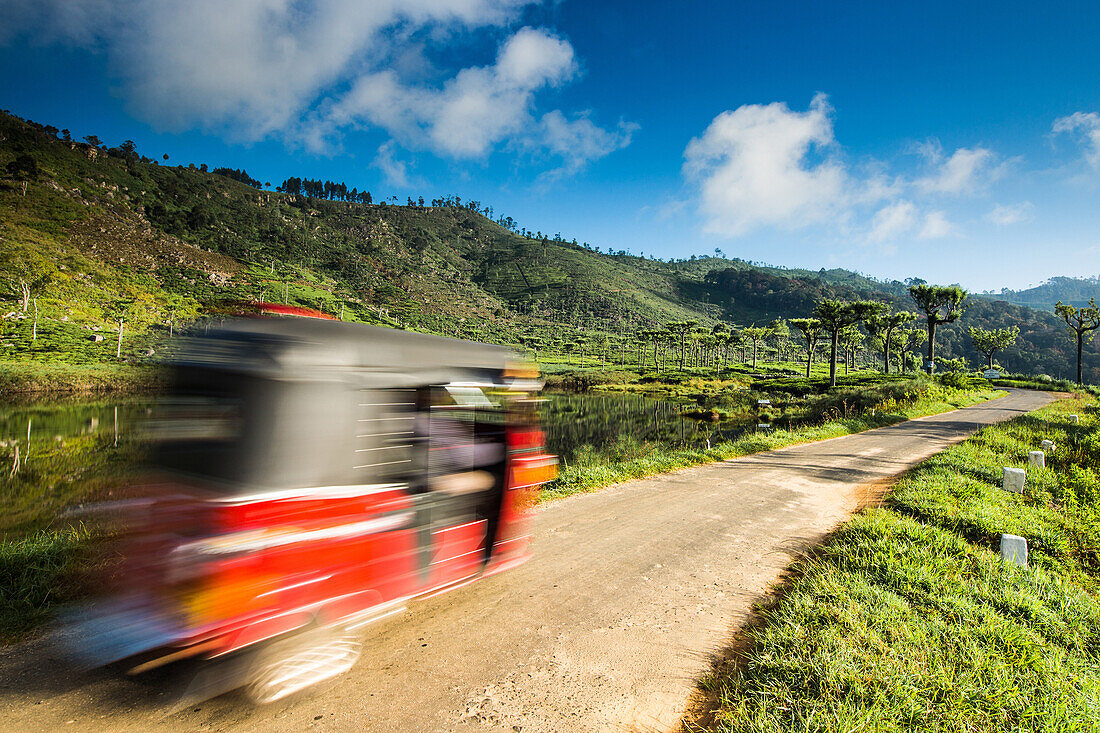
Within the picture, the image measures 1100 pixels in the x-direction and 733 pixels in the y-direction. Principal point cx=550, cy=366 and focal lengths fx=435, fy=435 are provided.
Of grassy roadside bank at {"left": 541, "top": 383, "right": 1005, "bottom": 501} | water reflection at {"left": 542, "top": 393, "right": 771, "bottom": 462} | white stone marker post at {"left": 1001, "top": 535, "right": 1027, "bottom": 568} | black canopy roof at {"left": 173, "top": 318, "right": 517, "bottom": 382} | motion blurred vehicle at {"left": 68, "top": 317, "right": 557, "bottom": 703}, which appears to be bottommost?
water reflection at {"left": 542, "top": 393, "right": 771, "bottom": 462}

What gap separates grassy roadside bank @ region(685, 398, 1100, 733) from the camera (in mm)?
2541

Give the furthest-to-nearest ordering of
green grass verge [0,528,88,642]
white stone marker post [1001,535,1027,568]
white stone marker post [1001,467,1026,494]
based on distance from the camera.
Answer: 1. white stone marker post [1001,467,1026,494]
2. white stone marker post [1001,535,1027,568]
3. green grass verge [0,528,88,642]

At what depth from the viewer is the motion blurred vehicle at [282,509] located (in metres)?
2.26

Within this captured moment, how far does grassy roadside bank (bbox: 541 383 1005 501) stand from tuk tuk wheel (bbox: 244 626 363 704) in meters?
4.32

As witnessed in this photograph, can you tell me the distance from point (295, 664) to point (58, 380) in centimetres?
4638

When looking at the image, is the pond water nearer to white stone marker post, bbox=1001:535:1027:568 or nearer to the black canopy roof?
the black canopy roof

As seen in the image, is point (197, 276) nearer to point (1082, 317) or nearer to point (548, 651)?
point (548, 651)

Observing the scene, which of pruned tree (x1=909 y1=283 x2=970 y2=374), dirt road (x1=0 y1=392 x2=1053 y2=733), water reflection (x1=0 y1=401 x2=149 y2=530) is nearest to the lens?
dirt road (x1=0 y1=392 x2=1053 y2=733)

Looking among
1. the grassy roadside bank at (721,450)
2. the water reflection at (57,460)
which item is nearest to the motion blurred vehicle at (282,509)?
the water reflection at (57,460)

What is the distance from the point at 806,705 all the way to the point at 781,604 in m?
1.20

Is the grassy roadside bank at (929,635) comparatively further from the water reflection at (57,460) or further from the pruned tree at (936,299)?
the pruned tree at (936,299)

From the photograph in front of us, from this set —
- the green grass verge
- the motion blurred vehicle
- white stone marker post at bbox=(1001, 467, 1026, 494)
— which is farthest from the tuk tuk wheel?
white stone marker post at bbox=(1001, 467, 1026, 494)

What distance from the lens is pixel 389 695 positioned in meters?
2.64

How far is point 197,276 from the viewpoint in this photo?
9025cm
